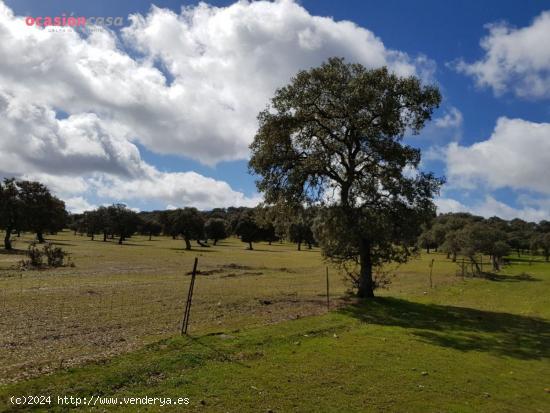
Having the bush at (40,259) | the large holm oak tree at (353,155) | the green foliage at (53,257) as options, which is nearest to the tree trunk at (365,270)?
the large holm oak tree at (353,155)

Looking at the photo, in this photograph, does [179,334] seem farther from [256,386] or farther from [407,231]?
[407,231]

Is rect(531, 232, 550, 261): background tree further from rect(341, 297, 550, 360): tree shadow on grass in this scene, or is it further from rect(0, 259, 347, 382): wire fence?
rect(341, 297, 550, 360): tree shadow on grass

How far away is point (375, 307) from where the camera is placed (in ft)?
86.3

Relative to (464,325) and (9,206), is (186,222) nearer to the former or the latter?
(9,206)

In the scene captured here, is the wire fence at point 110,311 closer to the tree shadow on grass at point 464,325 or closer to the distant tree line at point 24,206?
the tree shadow on grass at point 464,325

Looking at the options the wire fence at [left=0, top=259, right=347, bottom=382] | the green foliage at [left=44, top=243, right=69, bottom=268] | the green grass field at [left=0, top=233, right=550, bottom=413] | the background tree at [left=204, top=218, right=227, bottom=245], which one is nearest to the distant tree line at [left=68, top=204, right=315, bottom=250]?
the background tree at [left=204, top=218, right=227, bottom=245]

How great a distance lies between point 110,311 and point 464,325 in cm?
1814

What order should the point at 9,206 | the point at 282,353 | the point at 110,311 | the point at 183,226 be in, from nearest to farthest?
1. the point at 282,353
2. the point at 110,311
3. the point at 9,206
4. the point at 183,226

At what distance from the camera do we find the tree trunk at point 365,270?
29203 mm

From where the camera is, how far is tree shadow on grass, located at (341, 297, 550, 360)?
1861cm

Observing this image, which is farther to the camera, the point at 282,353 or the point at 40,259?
the point at 40,259

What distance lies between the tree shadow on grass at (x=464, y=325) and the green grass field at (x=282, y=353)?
0.08 m

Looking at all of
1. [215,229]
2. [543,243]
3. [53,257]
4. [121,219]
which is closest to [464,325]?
[53,257]

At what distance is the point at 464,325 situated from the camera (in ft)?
76.2
